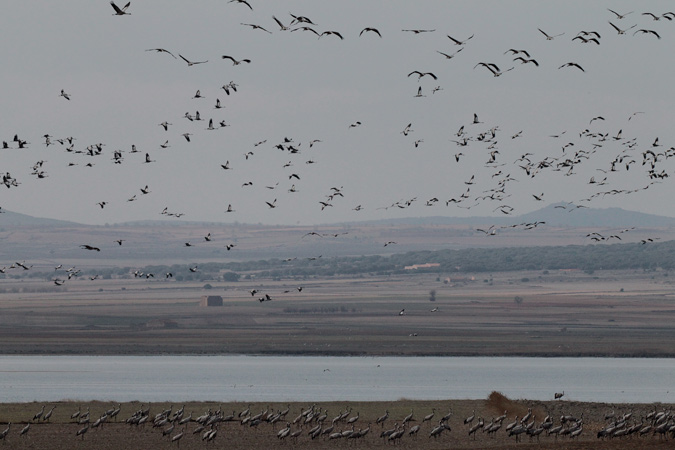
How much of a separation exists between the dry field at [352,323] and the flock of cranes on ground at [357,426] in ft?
175

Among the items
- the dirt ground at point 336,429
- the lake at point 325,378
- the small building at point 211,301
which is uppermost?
the dirt ground at point 336,429

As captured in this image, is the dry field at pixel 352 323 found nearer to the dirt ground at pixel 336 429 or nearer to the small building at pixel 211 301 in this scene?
the small building at pixel 211 301

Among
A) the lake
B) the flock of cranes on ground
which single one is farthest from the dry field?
the flock of cranes on ground

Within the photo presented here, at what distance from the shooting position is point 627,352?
10675cm

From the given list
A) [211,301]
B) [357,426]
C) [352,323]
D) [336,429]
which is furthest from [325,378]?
[211,301]

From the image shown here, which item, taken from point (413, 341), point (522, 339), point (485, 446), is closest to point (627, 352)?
point (522, 339)

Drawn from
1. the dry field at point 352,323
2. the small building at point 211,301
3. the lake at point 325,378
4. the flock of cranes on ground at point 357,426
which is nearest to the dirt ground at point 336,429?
the flock of cranes on ground at point 357,426

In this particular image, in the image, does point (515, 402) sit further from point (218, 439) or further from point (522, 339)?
point (522, 339)

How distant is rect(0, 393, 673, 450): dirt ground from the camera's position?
43875mm

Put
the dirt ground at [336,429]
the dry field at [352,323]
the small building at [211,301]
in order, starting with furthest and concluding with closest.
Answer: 1. the small building at [211,301]
2. the dry field at [352,323]
3. the dirt ground at [336,429]

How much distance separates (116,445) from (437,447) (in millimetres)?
11707

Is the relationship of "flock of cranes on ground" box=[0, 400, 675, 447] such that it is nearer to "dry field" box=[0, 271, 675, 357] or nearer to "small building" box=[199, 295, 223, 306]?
"dry field" box=[0, 271, 675, 357]

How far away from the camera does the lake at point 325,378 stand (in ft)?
229

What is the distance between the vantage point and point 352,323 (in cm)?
13325
